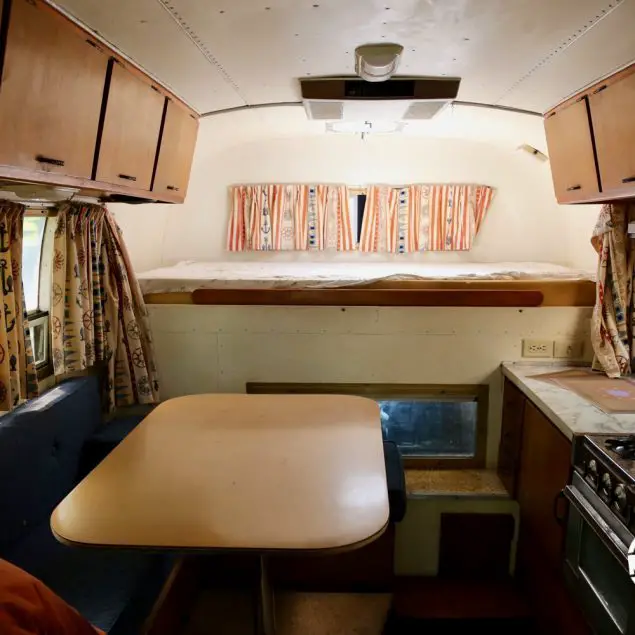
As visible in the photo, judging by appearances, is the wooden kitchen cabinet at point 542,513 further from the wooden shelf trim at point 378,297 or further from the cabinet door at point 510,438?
the wooden shelf trim at point 378,297

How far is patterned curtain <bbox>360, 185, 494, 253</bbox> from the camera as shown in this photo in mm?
3732

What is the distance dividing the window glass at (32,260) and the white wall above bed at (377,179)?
109cm

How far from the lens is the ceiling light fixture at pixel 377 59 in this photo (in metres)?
1.79

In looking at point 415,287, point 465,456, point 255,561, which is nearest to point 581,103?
point 415,287

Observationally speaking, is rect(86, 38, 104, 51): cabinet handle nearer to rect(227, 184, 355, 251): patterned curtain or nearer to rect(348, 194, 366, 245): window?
rect(227, 184, 355, 251): patterned curtain

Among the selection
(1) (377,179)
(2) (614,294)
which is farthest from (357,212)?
(2) (614,294)

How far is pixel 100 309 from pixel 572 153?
7.61 ft

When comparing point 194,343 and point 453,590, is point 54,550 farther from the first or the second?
point 453,590

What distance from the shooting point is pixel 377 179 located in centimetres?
378

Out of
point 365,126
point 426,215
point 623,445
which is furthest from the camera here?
point 426,215

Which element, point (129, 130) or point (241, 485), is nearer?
point (241, 485)

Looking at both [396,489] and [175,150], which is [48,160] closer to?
[175,150]

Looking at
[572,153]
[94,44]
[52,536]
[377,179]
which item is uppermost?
[377,179]

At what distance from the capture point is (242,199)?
150 inches
